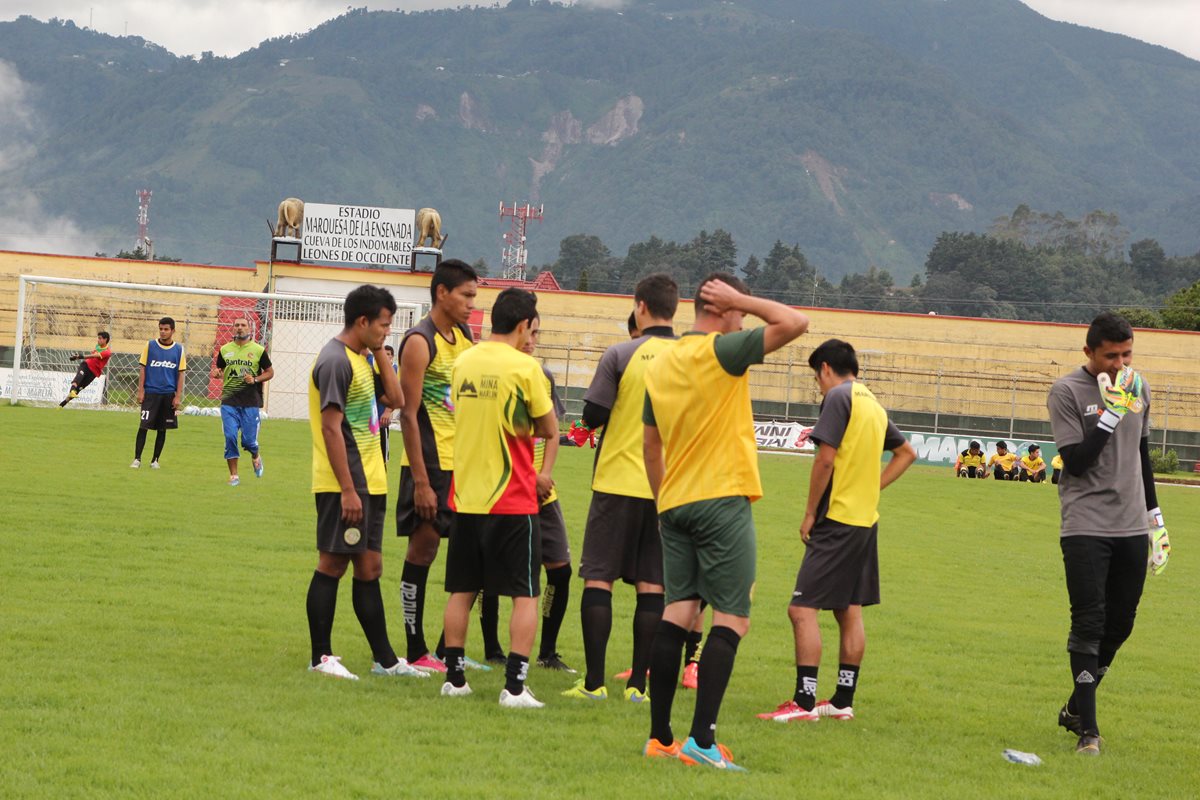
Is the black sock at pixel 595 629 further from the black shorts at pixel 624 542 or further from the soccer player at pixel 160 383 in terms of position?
the soccer player at pixel 160 383

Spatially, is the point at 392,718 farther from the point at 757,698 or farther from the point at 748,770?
the point at 757,698

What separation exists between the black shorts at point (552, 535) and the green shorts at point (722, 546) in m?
1.93

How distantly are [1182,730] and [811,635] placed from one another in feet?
7.13

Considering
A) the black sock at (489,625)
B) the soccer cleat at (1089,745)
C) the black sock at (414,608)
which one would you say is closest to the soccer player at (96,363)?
the black sock at (489,625)

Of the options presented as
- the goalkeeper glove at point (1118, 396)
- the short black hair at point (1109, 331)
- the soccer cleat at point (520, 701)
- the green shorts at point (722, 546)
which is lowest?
the soccer cleat at point (520, 701)

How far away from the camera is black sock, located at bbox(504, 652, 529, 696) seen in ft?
22.9

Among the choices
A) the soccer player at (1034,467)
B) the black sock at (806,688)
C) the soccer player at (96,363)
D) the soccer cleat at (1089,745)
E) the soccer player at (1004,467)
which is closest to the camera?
the soccer cleat at (1089,745)

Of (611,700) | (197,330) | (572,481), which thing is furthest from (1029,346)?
(611,700)

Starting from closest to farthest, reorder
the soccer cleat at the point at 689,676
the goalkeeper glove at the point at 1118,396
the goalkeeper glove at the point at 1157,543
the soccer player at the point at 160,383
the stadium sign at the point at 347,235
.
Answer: the goalkeeper glove at the point at 1118,396 → the goalkeeper glove at the point at 1157,543 → the soccer cleat at the point at 689,676 → the soccer player at the point at 160,383 → the stadium sign at the point at 347,235

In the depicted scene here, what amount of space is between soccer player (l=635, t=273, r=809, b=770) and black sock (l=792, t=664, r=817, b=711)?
49.0 inches

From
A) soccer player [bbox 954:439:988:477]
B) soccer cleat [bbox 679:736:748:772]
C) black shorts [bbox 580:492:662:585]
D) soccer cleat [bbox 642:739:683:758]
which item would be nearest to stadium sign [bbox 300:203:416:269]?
soccer player [bbox 954:439:988:477]

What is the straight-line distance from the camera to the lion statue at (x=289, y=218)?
Result: 4919 centimetres

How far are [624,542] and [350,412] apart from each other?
1.65 meters

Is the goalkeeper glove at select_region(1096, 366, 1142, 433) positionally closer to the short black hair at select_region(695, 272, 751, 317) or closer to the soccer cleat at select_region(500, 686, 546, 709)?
the short black hair at select_region(695, 272, 751, 317)
